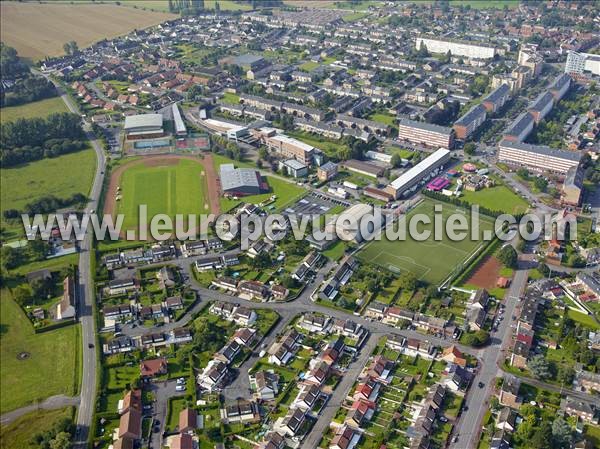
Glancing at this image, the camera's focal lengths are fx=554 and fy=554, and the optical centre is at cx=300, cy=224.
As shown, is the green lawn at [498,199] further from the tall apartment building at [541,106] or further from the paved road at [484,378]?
the tall apartment building at [541,106]

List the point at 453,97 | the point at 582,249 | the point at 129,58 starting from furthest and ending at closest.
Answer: the point at 129,58
the point at 453,97
the point at 582,249

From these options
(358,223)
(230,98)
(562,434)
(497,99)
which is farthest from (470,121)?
(562,434)

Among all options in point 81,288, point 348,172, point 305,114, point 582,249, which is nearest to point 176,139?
point 305,114

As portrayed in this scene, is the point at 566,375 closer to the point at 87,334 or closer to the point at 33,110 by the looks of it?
the point at 87,334

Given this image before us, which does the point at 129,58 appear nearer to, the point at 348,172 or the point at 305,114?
the point at 305,114

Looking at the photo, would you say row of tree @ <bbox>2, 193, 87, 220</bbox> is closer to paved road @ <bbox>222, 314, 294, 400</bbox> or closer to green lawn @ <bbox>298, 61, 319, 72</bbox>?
paved road @ <bbox>222, 314, 294, 400</bbox>
